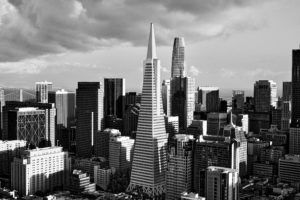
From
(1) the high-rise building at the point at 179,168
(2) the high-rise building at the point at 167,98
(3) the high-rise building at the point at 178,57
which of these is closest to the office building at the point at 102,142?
(1) the high-rise building at the point at 179,168

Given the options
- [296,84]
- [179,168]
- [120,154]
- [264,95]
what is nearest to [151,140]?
[179,168]

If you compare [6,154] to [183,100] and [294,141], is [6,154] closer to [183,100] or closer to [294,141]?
[183,100]

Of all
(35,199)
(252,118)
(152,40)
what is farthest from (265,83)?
(35,199)

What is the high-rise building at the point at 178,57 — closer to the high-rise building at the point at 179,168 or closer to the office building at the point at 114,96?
the office building at the point at 114,96

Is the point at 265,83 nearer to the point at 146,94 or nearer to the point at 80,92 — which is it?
the point at 80,92

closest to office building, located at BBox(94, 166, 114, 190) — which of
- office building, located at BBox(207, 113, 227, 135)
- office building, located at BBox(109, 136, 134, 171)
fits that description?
office building, located at BBox(109, 136, 134, 171)
